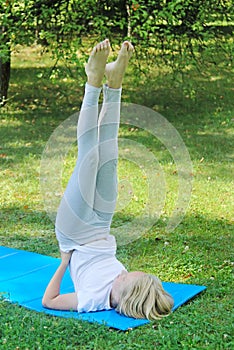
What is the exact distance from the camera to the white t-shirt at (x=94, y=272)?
3.98m

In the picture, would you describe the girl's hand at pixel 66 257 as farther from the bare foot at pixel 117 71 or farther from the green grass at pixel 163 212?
the bare foot at pixel 117 71

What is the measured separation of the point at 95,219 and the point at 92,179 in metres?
0.27

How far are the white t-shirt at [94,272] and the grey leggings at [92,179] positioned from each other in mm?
63

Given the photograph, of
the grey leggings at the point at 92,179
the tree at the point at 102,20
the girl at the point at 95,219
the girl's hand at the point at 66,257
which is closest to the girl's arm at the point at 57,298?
the girl at the point at 95,219

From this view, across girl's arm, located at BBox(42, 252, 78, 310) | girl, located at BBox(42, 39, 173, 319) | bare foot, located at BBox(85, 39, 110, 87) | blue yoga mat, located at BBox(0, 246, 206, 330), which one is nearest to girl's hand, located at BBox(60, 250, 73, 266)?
girl, located at BBox(42, 39, 173, 319)

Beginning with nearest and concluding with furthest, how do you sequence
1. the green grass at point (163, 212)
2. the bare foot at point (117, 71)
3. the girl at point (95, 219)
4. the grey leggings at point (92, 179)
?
the green grass at point (163, 212), the girl at point (95, 219), the grey leggings at point (92, 179), the bare foot at point (117, 71)

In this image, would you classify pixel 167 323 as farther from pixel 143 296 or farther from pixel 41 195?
pixel 41 195

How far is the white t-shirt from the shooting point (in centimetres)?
398

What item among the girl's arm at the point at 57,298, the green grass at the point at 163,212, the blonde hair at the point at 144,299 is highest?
the blonde hair at the point at 144,299

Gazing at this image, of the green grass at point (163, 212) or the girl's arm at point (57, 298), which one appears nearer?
the green grass at point (163, 212)

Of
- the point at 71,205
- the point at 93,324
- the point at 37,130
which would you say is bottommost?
the point at 37,130

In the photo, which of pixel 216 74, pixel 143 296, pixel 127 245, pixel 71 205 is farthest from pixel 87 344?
pixel 216 74

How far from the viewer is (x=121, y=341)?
11.9ft

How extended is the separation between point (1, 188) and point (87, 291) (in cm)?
337
